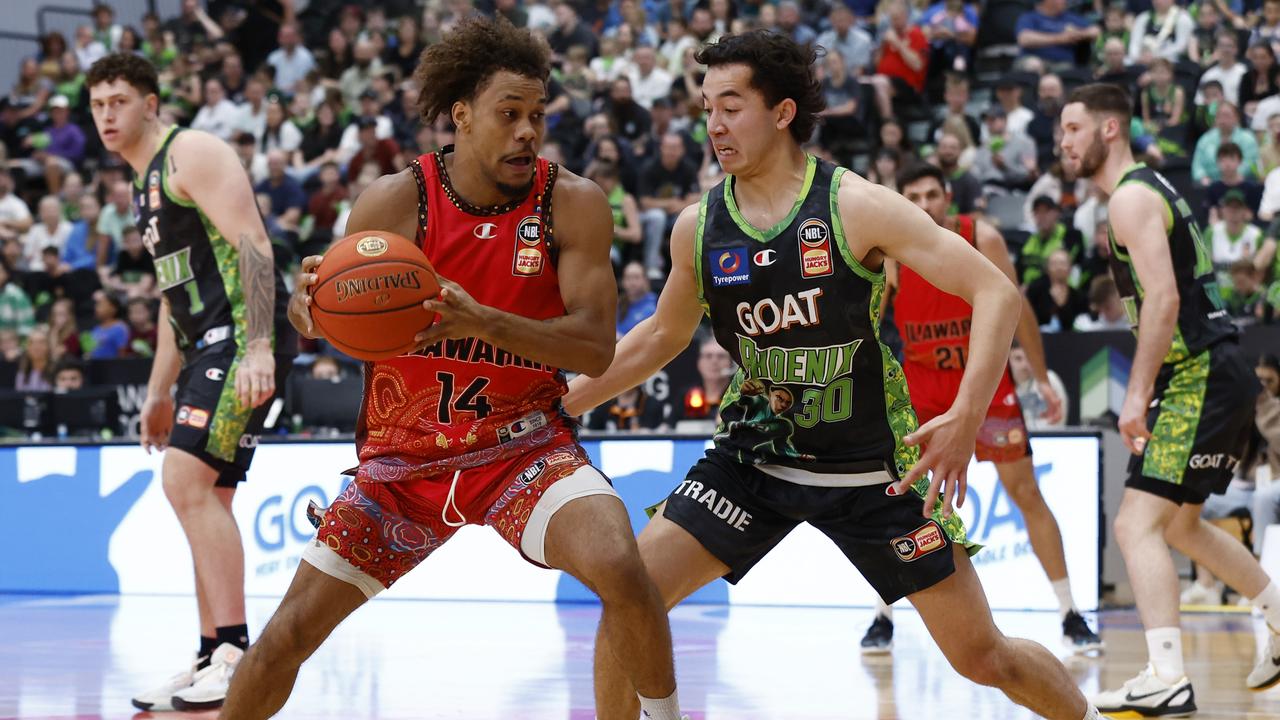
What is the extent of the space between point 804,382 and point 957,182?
10462 millimetres

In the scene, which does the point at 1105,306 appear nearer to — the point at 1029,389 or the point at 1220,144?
the point at 1029,389

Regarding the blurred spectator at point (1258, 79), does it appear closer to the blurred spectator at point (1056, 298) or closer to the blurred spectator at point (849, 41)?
the blurred spectator at point (1056, 298)

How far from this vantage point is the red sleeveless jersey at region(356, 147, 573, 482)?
4055 mm

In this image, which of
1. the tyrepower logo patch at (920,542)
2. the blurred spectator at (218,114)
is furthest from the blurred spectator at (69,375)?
the tyrepower logo patch at (920,542)

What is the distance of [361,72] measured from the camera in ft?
63.3

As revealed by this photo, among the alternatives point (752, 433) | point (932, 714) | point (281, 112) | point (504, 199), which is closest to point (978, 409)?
point (752, 433)

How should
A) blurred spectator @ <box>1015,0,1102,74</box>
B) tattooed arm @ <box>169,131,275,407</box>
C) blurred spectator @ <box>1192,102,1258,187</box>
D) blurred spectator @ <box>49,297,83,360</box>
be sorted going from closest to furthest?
tattooed arm @ <box>169,131,275,407</box>
blurred spectator @ <box>1192,102,1258,187</box>
blurred spectator @ <box>49,297,83,360</box>
blurred spectator @ <box>1015,0,1102,74</box>

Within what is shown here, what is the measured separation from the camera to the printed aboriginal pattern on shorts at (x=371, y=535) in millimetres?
3963

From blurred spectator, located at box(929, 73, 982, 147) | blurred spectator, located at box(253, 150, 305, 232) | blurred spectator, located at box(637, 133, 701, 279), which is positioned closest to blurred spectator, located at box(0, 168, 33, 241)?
blurred spectator, located at box(253, 150, 305, 232)

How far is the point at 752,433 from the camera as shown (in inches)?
170

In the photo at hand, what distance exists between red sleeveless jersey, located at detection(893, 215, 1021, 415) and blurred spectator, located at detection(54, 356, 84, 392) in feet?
28.2

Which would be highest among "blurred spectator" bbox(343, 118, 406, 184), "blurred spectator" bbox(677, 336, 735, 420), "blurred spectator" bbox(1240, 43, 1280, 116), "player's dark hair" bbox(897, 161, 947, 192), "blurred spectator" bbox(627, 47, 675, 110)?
"blurred spectator" bbox(627, 47, 675, 110)

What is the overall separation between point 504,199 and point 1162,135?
38.6 ft

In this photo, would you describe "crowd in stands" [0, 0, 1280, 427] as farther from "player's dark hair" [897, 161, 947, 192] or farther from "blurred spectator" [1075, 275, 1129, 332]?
"player's dark hair" [897, 161, 947, 192]
